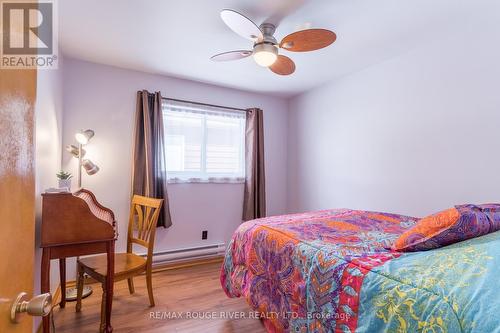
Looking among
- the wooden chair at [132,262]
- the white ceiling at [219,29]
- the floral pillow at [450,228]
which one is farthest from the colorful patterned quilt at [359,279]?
the white ceiling at [219,29]

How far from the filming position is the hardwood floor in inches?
73.9

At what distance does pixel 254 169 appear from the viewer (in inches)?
142

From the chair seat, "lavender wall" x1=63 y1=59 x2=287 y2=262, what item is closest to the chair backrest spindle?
the chair seat

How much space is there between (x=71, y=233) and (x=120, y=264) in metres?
0.50

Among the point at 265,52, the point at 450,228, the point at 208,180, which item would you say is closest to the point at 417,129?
the point at 450,228

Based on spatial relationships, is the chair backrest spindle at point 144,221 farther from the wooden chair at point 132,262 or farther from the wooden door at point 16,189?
the wooden door at point 16,189

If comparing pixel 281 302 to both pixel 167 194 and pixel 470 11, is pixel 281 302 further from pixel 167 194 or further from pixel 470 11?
pixel 470 11

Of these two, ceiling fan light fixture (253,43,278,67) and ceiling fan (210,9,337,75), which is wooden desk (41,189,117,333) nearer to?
ceiling fan (210,9,337,75)

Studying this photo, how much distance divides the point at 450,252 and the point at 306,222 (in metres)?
1.05

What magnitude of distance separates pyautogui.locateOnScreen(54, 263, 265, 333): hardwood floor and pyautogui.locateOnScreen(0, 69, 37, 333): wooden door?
57.0 inches

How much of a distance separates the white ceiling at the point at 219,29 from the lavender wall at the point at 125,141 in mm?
203

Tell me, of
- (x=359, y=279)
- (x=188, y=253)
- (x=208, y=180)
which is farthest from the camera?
(x=208, y=180)

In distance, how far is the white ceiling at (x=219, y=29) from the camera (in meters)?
1.81

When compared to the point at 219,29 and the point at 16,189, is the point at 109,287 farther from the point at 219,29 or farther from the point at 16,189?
the point at 219,29
